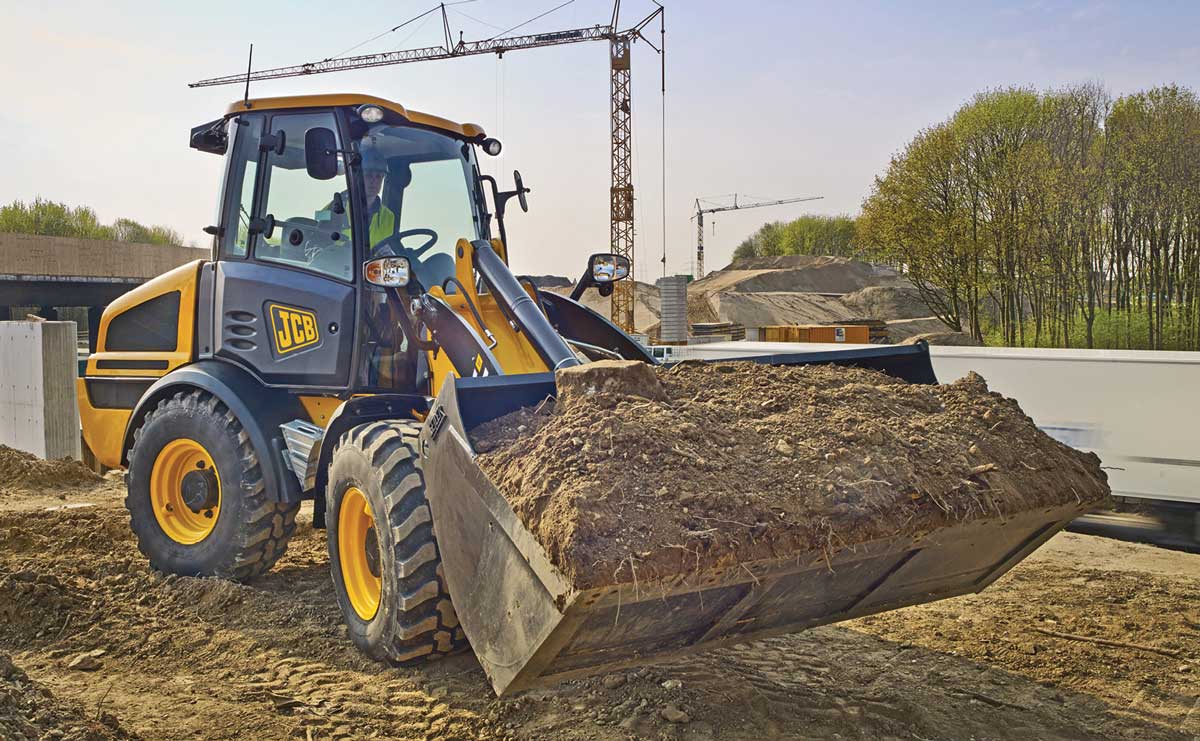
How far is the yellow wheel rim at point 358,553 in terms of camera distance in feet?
14.8

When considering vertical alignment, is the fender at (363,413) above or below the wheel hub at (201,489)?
above

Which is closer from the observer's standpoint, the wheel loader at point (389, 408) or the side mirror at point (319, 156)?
the wheel loader at point (389, 408)

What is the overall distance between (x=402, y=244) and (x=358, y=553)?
1762 mm

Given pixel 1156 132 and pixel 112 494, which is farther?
pixel 1156 132

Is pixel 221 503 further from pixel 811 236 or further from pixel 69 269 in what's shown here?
pixel 811 236

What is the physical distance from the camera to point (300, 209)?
549cm

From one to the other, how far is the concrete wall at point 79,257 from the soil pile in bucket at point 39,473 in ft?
81.3

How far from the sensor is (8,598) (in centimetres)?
512

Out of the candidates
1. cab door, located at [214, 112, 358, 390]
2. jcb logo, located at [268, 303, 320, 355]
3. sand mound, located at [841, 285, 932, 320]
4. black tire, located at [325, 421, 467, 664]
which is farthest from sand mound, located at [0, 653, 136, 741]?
sand mound, located at [841, 285, 932, 320]

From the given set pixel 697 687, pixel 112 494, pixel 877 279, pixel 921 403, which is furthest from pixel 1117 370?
pixel 877 279

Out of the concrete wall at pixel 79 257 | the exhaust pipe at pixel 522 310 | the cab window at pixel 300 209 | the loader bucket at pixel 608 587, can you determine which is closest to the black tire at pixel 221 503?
the cab window at pixel 300 209

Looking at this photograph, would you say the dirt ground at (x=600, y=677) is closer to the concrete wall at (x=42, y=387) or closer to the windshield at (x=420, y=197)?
the windshield at (x=420, y=197)

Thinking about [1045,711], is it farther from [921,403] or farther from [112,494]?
[112,494]

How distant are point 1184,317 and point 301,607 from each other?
25894 millimetres
